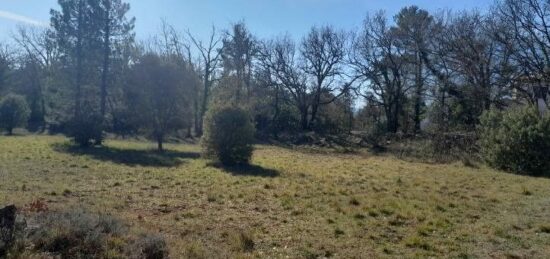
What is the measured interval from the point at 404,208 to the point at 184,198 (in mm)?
4836

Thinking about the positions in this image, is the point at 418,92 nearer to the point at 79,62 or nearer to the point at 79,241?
the point at 79,62

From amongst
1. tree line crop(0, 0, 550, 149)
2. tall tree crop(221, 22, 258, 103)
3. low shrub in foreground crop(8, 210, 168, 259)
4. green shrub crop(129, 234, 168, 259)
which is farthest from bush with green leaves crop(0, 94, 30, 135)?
green shrub crop(129, 234, 168, 259)

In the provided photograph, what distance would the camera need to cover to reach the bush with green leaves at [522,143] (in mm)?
17234

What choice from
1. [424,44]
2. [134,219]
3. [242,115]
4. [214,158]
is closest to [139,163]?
[214,158]

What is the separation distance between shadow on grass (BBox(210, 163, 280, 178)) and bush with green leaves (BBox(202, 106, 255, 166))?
65 cm

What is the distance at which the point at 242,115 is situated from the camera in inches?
747

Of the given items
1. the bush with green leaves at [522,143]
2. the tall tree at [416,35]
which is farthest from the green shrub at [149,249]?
the tall tree at [416,35]

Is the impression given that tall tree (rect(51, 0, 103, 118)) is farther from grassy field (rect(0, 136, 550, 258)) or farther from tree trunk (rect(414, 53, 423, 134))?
tree trunk (rect(414, 53, 423, 134))

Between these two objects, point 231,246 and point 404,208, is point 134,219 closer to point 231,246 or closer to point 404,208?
point 231,246

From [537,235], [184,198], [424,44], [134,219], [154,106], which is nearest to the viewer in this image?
[537,235]

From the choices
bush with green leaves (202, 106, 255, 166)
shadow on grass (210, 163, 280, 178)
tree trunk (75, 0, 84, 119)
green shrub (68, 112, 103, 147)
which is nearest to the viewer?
shadow on grass (210, 163, 280, 178)

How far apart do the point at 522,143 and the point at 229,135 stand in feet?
36.8

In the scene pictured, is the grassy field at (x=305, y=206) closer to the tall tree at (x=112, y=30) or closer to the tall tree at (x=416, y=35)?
the tall tree at (x=112, y=30)

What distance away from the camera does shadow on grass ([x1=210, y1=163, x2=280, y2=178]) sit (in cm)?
1547
